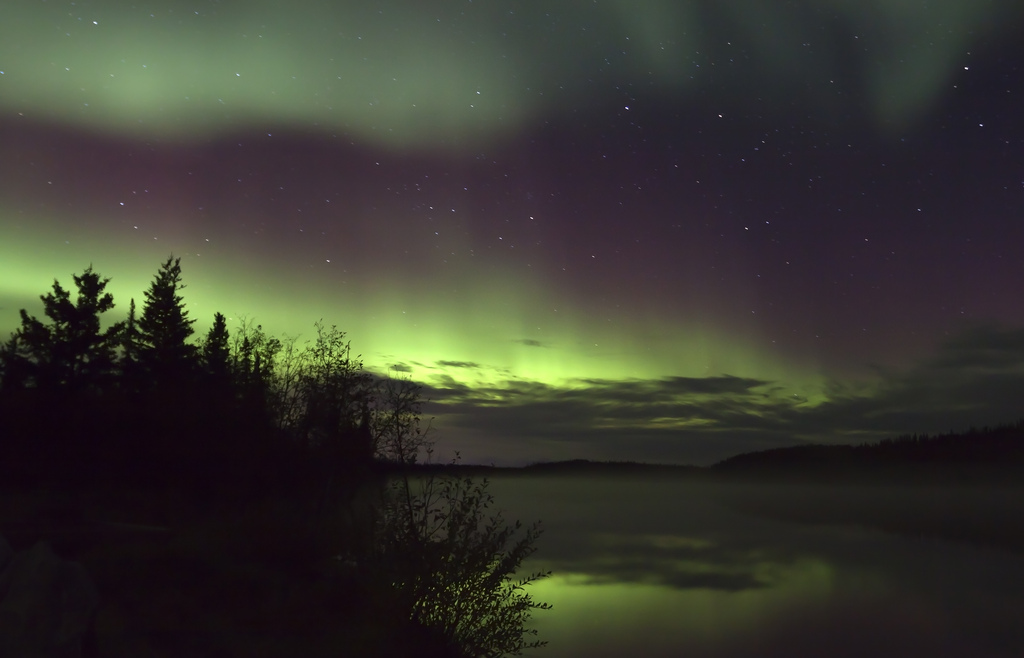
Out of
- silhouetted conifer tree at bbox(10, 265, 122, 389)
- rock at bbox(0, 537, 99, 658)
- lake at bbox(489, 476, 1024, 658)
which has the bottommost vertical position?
lake at bbox(489, 476, 1024, 658)

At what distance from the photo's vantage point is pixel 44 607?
1037cm

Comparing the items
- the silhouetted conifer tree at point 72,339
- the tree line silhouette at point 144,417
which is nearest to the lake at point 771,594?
the tree line silhouette at point 144,417

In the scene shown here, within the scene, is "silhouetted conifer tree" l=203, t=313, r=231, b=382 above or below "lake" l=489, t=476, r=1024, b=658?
above

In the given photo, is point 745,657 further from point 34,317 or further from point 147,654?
point 34,317

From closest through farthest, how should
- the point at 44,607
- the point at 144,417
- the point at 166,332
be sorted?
the point at 44,607
the point at 144,417
the point at 166,332

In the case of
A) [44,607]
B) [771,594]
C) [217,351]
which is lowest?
[771,594]

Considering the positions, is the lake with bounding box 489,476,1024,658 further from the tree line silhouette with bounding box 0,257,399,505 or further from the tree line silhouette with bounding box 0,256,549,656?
the tree line silhouette with bounding box 0,257,399,505

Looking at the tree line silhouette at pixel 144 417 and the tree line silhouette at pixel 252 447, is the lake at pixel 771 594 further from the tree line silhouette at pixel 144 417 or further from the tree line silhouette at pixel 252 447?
the tree line silhouette at pixel 144 417

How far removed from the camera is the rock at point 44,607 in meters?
10.2

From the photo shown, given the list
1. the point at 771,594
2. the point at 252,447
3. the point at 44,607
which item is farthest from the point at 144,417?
the point at 771,594

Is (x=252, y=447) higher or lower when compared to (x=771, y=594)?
higher

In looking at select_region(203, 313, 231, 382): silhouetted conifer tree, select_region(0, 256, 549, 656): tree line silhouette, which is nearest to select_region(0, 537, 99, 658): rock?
select_region(0, 256, 549, 656): tree line silhouette

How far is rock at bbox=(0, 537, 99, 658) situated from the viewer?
33.3 feet

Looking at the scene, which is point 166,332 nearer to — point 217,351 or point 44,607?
point 217,351
